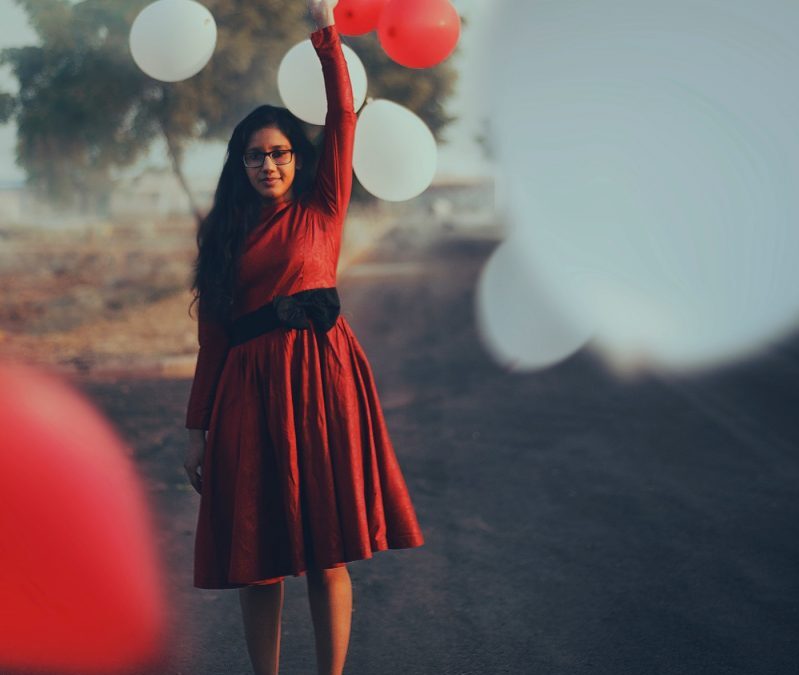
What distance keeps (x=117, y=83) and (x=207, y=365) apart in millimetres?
11878

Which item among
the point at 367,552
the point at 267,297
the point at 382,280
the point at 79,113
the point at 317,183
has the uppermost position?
the point at 79,113

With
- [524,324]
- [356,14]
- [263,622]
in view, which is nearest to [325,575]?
[263,622]

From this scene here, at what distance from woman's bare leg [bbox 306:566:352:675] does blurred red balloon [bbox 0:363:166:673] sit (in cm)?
90

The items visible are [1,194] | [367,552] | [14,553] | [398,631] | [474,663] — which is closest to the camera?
[367,552]

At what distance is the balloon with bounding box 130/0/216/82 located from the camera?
362 centimetres

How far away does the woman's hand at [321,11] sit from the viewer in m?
2.46

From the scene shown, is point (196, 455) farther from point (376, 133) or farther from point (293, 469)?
point (376, 133)

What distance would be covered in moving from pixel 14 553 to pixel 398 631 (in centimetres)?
183

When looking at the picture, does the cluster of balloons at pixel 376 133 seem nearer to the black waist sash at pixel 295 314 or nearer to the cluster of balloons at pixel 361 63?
the cluster of balloons at pixel 361 63

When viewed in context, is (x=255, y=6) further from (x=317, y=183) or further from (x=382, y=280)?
(x=317, y=183)

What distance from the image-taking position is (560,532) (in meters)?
4.40

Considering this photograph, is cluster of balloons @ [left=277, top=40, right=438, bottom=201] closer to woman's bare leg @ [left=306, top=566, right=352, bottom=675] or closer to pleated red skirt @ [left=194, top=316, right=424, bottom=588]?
pleated red skirt @ [left=194, top=316, right=424, bottom=588]

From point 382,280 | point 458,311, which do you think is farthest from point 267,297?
point 382,280

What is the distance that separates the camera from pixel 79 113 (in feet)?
43.9
